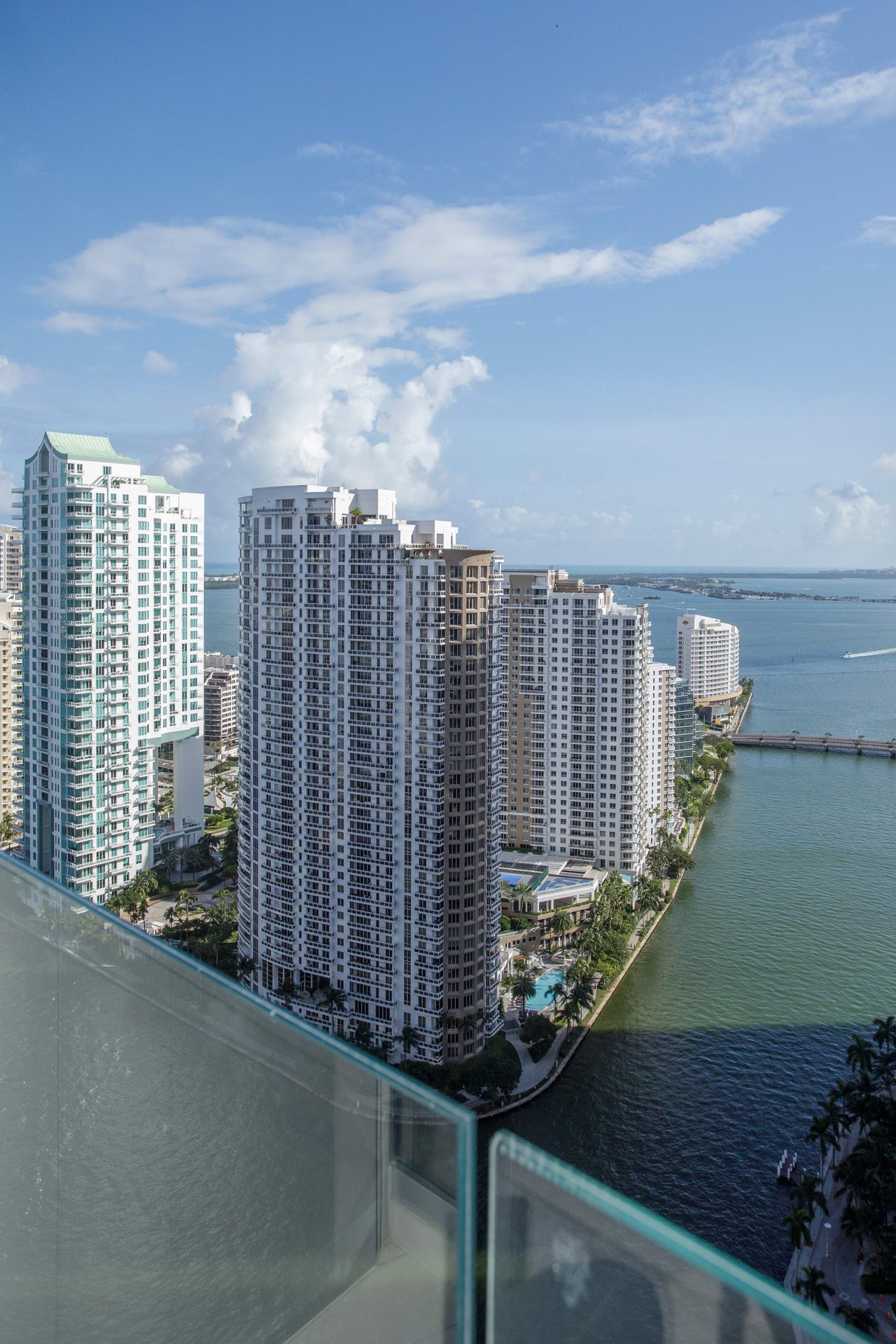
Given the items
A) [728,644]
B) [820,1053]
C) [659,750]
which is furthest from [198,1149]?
[728,644]

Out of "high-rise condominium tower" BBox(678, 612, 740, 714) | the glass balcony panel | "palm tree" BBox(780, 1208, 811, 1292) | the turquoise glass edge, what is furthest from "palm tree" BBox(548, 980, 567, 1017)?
"high-rise condominium tower" BBox(678, 612, 740, 714)

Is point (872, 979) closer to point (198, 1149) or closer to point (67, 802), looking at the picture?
point (67, 802)

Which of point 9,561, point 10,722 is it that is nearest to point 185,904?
point 10,722

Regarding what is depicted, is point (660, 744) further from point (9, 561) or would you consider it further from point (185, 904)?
point (9, 561)

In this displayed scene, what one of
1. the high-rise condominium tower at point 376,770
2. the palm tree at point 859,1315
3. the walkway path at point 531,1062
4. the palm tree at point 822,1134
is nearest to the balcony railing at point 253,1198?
the palm tree at point 859,1315

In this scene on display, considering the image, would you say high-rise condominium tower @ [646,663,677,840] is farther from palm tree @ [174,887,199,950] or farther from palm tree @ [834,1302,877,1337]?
palm tree @ [834,1302,877,1337]

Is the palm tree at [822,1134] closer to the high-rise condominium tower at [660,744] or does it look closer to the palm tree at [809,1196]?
the palm tree at [809,1196]
